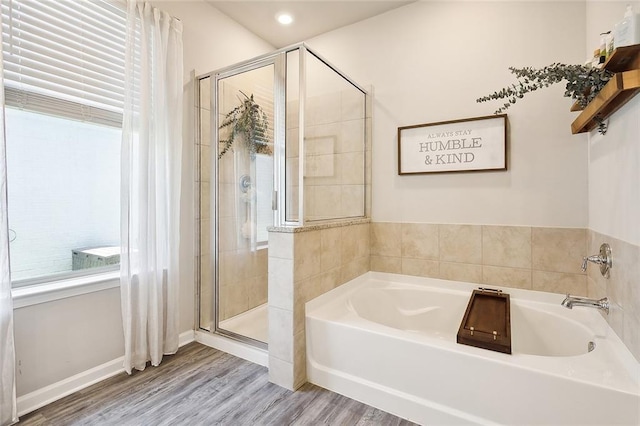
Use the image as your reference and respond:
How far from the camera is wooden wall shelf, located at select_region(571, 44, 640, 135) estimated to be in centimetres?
110

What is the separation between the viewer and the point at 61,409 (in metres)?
1.66

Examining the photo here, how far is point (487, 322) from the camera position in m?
1.83

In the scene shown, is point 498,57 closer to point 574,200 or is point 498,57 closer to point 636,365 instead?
point 574,200

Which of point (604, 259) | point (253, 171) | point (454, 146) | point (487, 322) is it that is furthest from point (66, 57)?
point (604, 259)

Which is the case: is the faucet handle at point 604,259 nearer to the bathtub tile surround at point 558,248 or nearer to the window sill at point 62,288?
the bathtub tile surround at point 558,248

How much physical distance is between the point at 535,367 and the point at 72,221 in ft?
8.47

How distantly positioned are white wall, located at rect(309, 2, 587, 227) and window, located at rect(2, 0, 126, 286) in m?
1.95

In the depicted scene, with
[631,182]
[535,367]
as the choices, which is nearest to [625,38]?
[631,182]

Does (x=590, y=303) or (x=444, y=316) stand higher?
(x=590, y=303)

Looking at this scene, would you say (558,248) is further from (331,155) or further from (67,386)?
(67,386)

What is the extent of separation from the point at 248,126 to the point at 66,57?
3.76 feet

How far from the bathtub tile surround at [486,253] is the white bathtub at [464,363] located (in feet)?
0.37

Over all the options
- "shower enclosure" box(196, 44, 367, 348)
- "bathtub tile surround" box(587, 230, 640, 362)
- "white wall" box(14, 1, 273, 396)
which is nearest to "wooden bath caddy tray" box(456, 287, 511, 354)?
"bathtub tile surround" box(587, 230, 640, 362)

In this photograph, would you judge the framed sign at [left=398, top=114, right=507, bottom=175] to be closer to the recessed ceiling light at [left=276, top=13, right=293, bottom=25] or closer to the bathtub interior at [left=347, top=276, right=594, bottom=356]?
the bathtub interior at [left=347, top=276, right=594, bottom=356]
